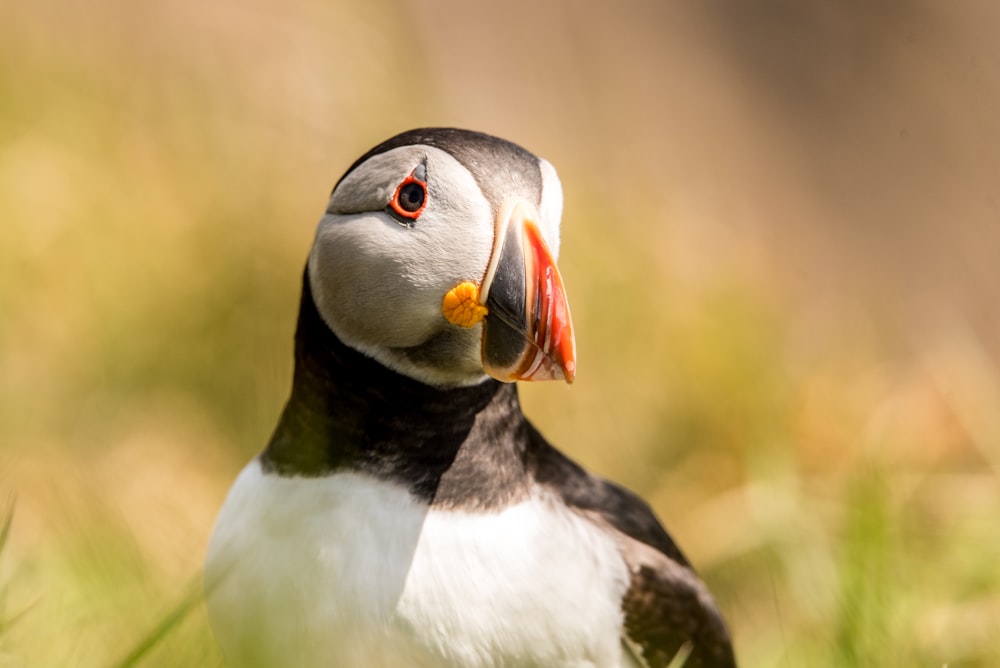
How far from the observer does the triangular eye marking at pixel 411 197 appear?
99.0 inches

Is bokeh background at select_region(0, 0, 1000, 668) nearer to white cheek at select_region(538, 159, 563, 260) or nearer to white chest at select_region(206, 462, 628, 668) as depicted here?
white chest at select_region(206, 462, 628, 668)

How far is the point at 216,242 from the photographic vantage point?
5875 mm

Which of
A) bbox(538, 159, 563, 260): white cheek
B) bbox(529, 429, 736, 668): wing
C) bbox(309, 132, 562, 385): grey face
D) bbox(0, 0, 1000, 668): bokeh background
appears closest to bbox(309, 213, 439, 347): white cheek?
bbox(309, 132, 562, 385): grey face

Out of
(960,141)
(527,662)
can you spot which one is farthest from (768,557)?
(960,141)

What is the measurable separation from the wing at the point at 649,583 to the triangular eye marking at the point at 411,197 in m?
0.73

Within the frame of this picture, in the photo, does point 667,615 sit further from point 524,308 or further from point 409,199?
point 409,199

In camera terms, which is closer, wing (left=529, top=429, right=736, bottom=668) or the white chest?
the white chest

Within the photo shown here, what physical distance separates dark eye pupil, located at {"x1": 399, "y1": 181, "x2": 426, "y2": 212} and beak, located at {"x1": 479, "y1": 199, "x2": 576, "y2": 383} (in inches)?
6.7

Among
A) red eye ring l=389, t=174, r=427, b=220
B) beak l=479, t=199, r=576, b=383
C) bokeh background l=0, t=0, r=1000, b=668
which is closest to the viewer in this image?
beak l=479, t=199, r=576, b=383

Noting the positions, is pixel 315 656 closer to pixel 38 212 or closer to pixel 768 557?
pixel 768 557

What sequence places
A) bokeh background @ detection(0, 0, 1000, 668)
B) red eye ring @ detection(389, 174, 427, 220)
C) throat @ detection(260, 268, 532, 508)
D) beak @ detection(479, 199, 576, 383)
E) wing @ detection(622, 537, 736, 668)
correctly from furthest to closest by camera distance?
bokeh background @ detection(0, 0, 1000, 668) → wing @ detection(622, 537, 736, 668) → throat @ detection(260, 268, 532, 508) → red eye ring @ detection(389, 174, 427, 220) → beak @ detection(479, 199, 576, 383)

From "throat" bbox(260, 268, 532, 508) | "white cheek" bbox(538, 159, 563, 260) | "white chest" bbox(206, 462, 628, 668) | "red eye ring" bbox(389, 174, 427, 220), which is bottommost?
"white chest" bbox(206, 462, 628, 668)

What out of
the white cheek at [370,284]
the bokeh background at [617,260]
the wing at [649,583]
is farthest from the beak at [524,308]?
the bokeh background at [617,260]

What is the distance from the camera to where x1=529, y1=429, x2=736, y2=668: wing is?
9.62 feet
